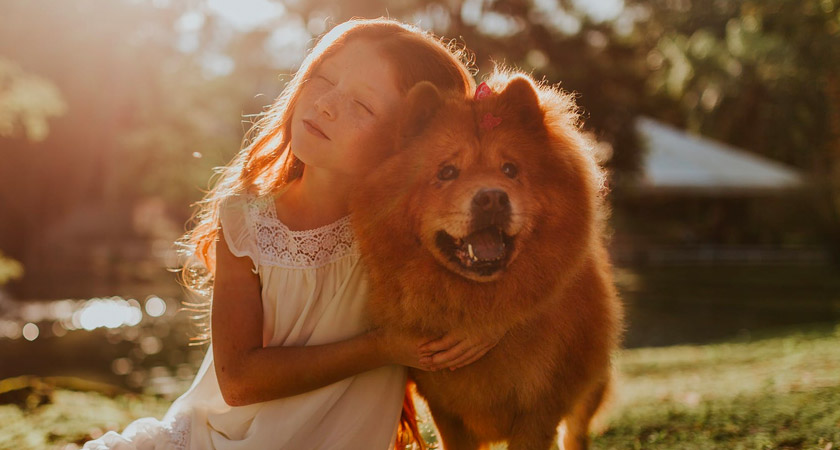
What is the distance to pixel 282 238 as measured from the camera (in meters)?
2.74

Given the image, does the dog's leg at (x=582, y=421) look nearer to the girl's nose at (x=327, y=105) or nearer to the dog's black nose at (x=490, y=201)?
the dog's black nose at (x=490, y=201)

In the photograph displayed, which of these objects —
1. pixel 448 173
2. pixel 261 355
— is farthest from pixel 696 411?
pixel 261 355

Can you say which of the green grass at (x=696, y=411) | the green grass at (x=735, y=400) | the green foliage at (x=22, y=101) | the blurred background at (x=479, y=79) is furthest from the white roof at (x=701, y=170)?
the green foliage at (x=22, y=101)

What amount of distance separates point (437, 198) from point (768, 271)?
2045 cm

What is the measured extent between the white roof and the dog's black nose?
19001mm

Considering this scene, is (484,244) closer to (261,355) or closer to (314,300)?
(314,300)

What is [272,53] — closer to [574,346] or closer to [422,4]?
[422,4]

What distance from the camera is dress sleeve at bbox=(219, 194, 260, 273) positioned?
2668mm

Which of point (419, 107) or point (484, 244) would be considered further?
point (419, 107)

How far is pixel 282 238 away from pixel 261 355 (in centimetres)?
44

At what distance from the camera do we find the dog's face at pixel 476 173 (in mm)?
2344

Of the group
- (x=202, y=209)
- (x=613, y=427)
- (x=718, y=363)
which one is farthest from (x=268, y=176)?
(x=718, y=363)

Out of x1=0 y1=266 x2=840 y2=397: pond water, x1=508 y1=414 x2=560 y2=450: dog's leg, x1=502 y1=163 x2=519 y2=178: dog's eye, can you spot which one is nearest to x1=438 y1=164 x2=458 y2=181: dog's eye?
x1=502 y1=163 x2=519 y2=178: dog's eye

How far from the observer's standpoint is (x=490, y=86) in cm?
271
